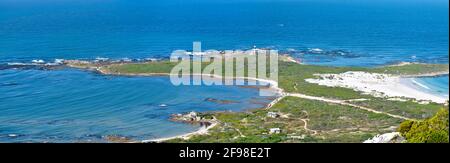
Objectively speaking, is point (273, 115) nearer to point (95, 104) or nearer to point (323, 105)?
point (323, 105)

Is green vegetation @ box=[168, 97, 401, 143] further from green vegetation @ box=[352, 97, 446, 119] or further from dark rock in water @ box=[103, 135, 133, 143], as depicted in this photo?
dark rock in water @ box=[103, 135, 133, 143]

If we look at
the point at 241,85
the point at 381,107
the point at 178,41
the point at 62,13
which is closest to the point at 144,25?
the point at 178,41

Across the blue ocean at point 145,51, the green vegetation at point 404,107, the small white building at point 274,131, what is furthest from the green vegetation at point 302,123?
the blue ocean at point 145,51

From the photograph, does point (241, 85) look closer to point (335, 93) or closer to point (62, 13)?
point (335, 93)

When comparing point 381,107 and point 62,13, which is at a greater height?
point 62,13

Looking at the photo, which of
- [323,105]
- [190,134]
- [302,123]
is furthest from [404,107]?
[190,134]

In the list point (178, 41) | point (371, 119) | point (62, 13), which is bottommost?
point (371, 119)

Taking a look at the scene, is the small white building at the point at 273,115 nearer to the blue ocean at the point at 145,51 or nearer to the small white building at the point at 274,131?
the blue ocean at the point at 145,51
